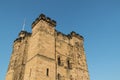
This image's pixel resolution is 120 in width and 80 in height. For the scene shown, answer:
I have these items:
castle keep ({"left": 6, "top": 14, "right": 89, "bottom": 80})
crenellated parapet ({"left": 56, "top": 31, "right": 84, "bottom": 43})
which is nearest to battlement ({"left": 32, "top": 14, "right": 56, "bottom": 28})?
castle keep ({"left": 6, "top": 14, "right": 89, "bottom": 80})

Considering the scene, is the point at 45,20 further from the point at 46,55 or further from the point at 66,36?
the point at 46,55

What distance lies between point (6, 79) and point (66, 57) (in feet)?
25.0

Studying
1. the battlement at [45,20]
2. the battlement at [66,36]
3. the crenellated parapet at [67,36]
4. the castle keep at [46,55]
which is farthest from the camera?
the crenellated parapet at [67,36]

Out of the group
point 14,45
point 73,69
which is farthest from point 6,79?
point 73,69

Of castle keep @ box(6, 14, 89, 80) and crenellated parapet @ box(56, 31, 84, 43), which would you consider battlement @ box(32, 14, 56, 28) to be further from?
crenellated parapet @ box(56, 31, 84, 43)

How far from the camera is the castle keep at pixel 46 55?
16.3 meters

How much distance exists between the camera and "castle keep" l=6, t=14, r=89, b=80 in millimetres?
16328

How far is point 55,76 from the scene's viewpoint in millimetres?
16703

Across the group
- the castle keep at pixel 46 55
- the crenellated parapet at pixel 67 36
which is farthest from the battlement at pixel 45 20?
the crenellated parapet at pixel 67 36

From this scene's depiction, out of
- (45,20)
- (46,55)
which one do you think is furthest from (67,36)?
(46,55)

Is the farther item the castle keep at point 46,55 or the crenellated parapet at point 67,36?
the crenellated parapet at point 67,36

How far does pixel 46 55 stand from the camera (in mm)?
17016

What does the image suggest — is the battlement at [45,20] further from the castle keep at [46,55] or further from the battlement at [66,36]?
the battlement at [66,36]

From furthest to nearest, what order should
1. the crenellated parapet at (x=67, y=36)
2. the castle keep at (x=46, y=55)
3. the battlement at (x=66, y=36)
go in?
the crenellated parapet at (x=67, y=36) < the battlement at (x=66, y=36) < the castle keep at (x=46, y=55)
